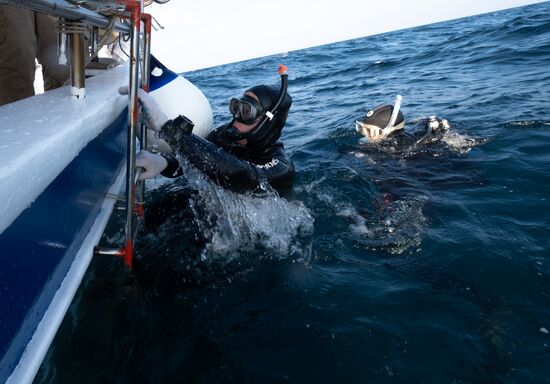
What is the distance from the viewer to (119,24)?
2020 mm

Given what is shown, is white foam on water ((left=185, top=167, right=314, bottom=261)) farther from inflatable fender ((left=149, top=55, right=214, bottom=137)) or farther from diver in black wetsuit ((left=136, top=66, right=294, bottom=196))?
inflatable fender ((left=149, top=55, right=214, bottom=137))

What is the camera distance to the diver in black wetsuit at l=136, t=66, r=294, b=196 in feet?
7.79

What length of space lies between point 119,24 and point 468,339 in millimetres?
2570

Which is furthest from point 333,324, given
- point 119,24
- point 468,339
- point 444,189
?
point 444,189

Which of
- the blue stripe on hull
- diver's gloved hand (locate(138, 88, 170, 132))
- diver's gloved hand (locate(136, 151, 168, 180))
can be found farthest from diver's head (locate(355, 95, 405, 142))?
→ the blue stripe on hull

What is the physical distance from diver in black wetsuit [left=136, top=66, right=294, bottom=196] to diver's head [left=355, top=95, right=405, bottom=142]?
2.20m

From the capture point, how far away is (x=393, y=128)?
503 centimetres

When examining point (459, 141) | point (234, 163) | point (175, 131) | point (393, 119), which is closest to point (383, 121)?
point (393, 119)

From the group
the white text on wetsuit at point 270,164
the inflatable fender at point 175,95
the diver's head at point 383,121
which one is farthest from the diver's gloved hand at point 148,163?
the diver's head at point 383,121

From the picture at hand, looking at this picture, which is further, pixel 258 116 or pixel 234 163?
pixel 258 116

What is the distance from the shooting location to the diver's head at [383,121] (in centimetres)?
498

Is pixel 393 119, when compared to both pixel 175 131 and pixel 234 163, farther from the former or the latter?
pixel 175 131

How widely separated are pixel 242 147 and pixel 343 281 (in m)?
1.36

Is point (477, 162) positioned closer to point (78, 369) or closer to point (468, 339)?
point (468, 339)
